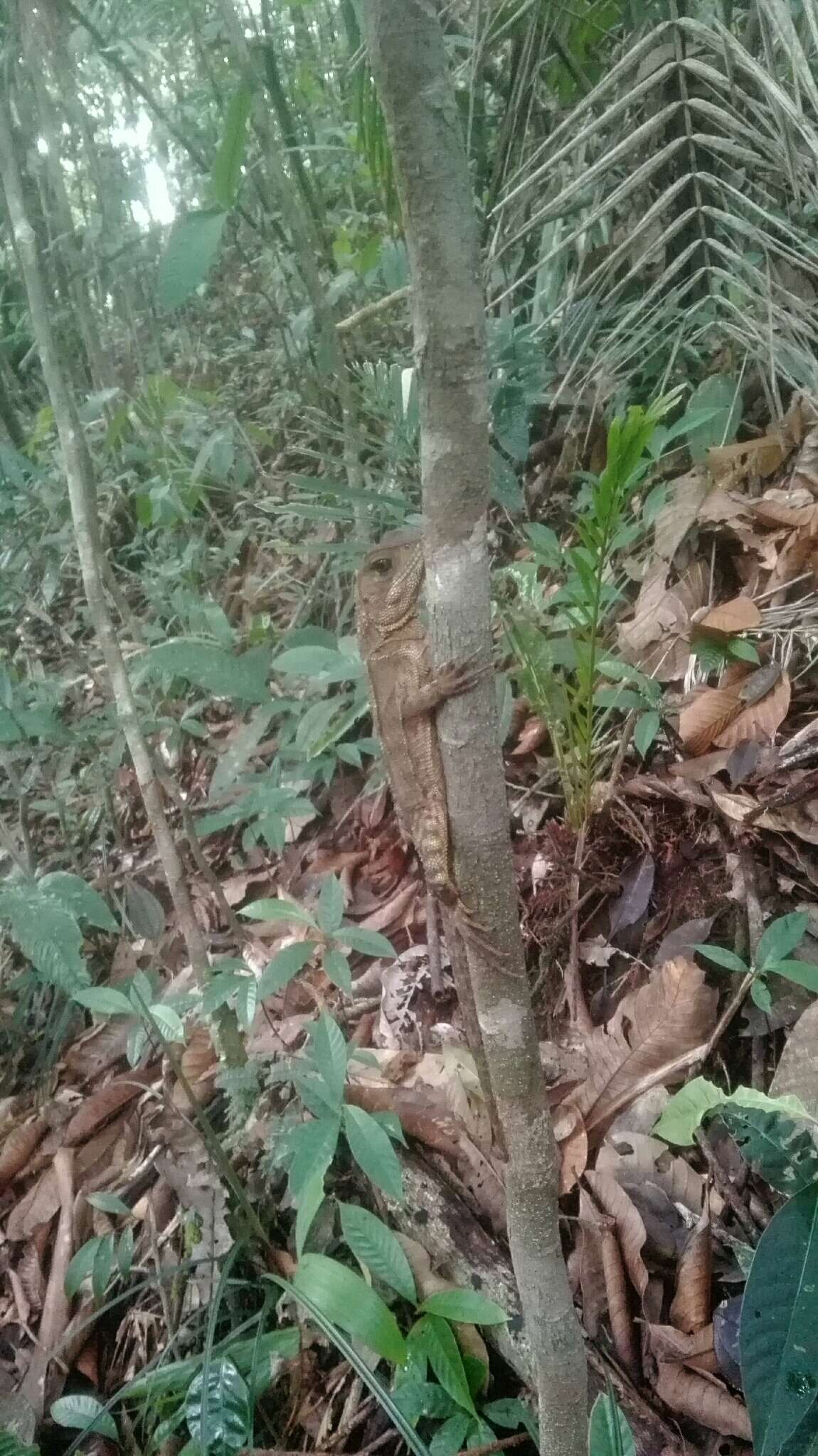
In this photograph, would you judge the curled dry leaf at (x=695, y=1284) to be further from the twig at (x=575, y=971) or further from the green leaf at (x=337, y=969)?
the green leaf at (x=337, y=969)

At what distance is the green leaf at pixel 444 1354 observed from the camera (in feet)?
6.79

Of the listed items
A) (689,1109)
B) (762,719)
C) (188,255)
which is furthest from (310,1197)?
(188,255)

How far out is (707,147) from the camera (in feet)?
9.50

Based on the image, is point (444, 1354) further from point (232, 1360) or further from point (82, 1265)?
point (82, 1265)

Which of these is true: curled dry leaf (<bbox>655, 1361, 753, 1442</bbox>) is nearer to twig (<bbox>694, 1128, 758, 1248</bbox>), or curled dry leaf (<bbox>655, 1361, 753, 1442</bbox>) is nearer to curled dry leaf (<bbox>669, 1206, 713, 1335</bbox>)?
curled dry leaf (<bbox>669, 1206, 713, 1335</bbox>)

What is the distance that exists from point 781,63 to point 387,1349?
414 cm

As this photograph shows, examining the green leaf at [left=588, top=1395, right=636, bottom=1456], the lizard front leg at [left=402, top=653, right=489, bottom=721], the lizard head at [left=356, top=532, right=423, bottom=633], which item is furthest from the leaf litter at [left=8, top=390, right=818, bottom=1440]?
the lizard front leg at [left=402, top=653, right=489, bottom=721]

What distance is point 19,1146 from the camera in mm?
3238

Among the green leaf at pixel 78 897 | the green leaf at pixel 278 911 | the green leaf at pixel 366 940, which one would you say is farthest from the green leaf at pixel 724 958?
the green leaf at pixel 78 897

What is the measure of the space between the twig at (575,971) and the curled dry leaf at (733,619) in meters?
0.74

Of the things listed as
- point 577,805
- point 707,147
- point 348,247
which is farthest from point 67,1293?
point 348,247

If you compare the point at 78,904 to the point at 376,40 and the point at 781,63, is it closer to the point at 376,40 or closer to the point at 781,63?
the point at 376,40

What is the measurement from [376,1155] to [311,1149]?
0.50 ft

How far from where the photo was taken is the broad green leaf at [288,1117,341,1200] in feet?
6.87
